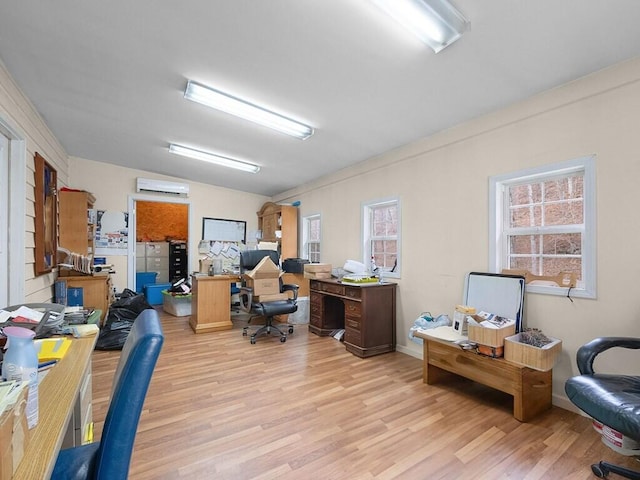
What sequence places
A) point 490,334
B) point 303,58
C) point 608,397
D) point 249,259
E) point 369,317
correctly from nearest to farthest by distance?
point 608,397
point 303,58
point 490,334
point 369,317
point 249,259

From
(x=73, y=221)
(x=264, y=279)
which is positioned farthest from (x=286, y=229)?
(x=73, y=221)

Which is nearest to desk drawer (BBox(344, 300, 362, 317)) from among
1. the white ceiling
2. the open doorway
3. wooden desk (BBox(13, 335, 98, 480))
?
the white ceiling

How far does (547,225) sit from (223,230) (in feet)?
18.4

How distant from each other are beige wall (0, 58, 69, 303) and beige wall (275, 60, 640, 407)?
363cm

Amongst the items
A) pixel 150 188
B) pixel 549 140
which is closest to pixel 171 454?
pixel 549 140

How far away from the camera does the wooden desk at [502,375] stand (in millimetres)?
2104

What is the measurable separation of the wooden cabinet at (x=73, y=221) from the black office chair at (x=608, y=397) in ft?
18.1

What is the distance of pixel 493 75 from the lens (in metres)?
2.18

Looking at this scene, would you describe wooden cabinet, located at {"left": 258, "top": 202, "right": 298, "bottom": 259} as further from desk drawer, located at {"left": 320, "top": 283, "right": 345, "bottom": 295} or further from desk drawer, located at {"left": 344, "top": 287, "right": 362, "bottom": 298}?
desk drawer, located at {"left": 344, "top": 287, "right": 362, "bottom": 298}

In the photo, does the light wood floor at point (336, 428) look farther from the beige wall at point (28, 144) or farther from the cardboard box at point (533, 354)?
the beige wall at point (28, 144)

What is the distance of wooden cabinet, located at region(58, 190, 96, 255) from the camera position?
13.8 ft

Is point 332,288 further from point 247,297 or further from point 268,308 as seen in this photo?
point 247,297

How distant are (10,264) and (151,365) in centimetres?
296

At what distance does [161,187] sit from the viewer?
5703mm
